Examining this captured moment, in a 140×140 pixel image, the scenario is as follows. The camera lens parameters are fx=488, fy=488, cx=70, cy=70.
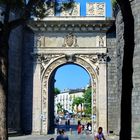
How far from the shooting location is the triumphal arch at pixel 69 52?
96.6 feet

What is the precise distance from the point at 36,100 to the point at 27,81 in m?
1.32

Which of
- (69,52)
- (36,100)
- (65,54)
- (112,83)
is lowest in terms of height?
(36,100)

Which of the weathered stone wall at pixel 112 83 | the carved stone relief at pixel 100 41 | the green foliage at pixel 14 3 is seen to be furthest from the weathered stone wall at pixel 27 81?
the green foliage at pixel 14 3

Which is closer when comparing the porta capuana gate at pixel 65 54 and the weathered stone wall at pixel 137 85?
the weathered stone wall at pixel 137 85

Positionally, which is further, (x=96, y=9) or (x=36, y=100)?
(x=96, y=9)

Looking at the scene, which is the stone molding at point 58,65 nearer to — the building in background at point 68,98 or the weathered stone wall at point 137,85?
the weathered stone wall at point 137,85

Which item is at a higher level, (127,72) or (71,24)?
(71,24)

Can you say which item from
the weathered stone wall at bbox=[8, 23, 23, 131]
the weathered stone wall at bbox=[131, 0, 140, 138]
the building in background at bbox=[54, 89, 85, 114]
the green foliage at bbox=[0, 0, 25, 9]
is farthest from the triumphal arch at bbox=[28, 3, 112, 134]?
the building in background at bbox=[54, 89, 85, 114]

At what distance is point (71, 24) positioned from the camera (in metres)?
29.7

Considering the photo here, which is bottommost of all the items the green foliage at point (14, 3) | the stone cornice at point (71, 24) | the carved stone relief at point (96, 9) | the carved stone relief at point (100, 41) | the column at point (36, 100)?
the column at point (36, 100)

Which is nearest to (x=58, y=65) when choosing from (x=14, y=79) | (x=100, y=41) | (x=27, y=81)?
(x=27, y=81)

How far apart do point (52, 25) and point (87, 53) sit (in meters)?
2.74

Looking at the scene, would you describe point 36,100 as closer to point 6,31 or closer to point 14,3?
point 14,3

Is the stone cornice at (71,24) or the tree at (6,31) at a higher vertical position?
the stone cornice at (71,24)
